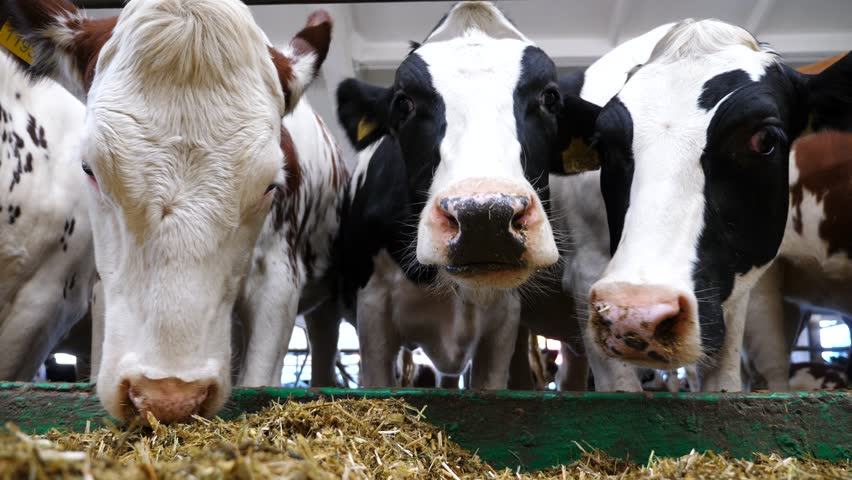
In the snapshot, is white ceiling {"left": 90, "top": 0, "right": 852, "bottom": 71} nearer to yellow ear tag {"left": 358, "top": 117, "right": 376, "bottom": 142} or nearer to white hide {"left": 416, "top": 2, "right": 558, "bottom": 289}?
yellow ear tag {"left": 358, "top": 117, "right": 376, "bottom": 142}

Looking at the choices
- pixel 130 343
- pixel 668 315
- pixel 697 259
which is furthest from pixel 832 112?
pixel 130 343

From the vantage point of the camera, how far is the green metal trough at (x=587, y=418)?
7.12 feet

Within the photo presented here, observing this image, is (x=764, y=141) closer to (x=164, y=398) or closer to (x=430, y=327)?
(x=430, y=327)

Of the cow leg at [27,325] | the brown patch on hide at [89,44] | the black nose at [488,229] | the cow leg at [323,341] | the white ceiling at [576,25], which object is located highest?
the white ceiling at [576,25]

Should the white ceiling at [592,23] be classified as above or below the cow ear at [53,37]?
above

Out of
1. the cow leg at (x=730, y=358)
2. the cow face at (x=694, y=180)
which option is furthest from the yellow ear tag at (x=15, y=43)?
the cow leg at (x=730, y=358)

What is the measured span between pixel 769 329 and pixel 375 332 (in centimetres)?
193

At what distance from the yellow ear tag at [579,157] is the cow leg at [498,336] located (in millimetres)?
645

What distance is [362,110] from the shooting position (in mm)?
3576

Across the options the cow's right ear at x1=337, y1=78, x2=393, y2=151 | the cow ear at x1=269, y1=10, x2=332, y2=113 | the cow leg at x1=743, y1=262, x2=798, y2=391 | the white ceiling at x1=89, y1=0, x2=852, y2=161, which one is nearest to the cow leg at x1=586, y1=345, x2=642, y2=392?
the cow leg at x1=743, y1=262, x2=798, y2=391

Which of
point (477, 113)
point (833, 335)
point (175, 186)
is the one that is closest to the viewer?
point (175, 186)

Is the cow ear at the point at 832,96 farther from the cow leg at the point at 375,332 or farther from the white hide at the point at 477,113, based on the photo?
the cow leg at the point at 375,332

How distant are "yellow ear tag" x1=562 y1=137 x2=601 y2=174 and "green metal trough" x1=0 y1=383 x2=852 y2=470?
1.28 m

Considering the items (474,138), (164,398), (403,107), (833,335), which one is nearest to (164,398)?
(164,398)
